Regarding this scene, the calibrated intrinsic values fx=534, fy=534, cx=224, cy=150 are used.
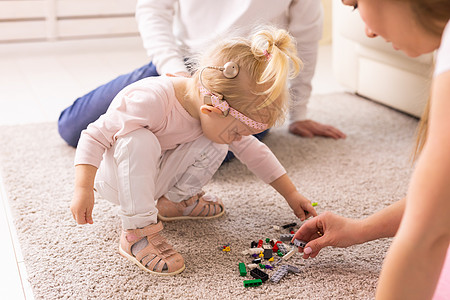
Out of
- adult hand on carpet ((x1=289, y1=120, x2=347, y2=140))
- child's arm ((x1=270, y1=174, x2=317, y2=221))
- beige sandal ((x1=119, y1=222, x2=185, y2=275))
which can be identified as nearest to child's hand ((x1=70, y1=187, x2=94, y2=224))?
beige sandal ((x1=119, y1=222, x2=185, y2=275))

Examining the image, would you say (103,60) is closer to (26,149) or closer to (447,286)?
(26,149)

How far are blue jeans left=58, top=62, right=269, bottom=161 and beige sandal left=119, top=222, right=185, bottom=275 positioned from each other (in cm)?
53

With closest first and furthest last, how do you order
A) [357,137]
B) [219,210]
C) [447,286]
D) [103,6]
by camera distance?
1. [447,286]
2. [219,210]
3. [357,137]
4. [103,6]

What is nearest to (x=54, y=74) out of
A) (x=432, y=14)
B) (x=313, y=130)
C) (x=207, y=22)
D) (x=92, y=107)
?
(x=92, y=107)

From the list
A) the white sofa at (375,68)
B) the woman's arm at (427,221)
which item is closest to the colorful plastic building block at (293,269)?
the woman's arm at (427,221)

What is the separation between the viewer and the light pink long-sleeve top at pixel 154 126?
99 centimetres

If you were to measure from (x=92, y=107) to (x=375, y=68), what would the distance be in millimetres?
1019

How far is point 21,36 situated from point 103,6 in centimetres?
44

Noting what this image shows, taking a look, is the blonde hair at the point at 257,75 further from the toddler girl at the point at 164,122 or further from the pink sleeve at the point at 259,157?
the pink sleeve at the point at 259,157

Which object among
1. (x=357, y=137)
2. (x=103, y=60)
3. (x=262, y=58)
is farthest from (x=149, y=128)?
(x=103, y=60)

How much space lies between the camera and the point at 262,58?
0.98 m

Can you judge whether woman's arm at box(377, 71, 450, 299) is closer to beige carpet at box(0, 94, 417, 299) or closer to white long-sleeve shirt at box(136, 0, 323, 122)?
beige carpet at box(0, 94, 417, 299)

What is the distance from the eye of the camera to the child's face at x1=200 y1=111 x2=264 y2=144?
1017mm

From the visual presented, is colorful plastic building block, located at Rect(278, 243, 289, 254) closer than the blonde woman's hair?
No
